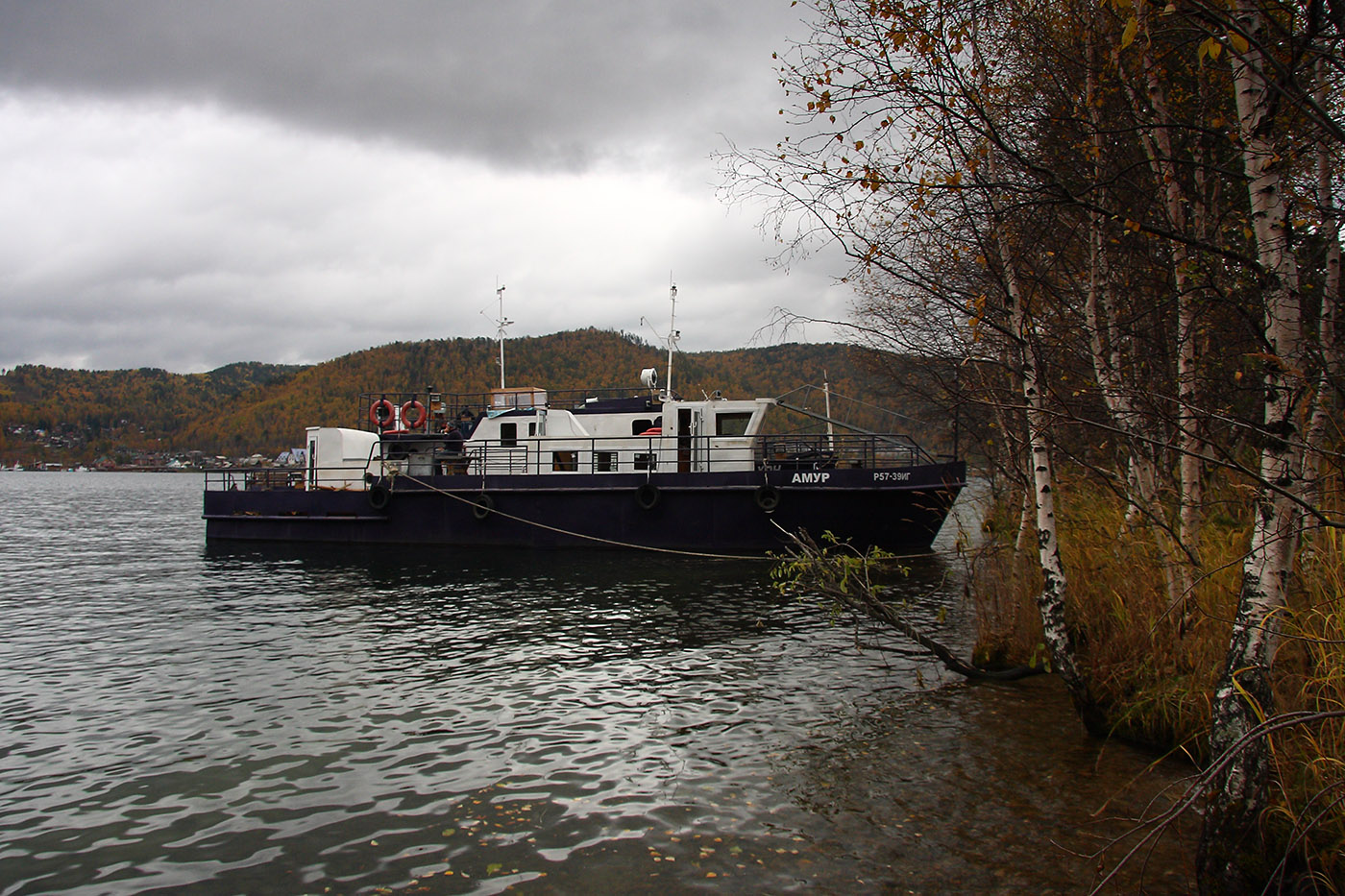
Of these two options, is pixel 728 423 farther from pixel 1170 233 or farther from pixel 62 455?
pixel 62 455

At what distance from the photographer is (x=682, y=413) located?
63.5 feet

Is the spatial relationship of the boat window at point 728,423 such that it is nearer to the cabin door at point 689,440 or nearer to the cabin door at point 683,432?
the cabin door at point 689,440

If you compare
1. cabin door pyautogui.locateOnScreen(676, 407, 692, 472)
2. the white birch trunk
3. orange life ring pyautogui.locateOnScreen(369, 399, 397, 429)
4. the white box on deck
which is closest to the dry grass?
the white birch trunk

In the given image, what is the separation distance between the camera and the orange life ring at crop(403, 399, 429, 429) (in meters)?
23.0

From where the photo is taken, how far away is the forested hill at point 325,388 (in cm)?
8144

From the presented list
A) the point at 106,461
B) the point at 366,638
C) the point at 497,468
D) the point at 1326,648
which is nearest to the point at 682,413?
the point at 497,468

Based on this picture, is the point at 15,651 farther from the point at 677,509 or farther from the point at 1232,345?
the point at 1232,345

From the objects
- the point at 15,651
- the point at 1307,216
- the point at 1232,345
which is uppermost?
the point at 1307,216

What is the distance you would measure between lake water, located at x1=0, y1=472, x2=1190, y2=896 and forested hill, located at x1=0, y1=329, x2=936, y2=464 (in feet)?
62.3

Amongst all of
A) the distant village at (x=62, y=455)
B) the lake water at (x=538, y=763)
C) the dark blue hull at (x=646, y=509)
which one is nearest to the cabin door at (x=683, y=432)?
the dark blue hull at (x=646, y=509)

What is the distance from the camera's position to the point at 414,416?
23297 mm

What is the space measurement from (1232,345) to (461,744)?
23.5 feet

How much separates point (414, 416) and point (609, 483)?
24.5 ft

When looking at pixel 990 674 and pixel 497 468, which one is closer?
pixel 990 674
